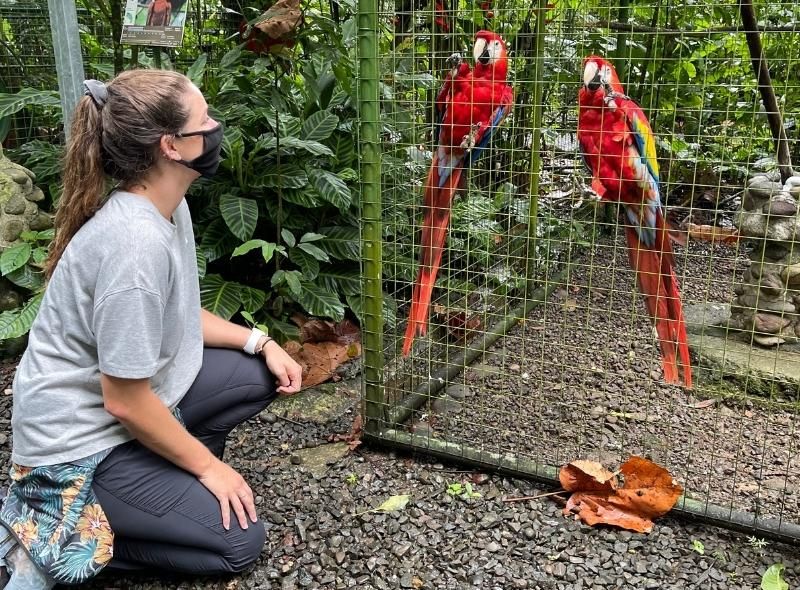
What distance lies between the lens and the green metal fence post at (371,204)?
1915 millimetres

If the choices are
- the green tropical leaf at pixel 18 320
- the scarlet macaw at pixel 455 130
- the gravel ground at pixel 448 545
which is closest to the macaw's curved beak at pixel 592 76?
the scarlet macaw at pixel 455 130

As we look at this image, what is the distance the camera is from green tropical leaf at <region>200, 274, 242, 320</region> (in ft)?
8.35

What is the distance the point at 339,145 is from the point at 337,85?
25cm

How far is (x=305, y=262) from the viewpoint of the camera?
276 cm

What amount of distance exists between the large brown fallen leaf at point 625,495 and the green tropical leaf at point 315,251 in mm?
1236

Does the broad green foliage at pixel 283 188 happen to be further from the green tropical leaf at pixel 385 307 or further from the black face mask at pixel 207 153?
the black face mask at pixel 207 153

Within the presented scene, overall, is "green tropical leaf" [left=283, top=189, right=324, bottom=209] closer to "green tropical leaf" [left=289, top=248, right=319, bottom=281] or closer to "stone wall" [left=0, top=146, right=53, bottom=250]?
"green tropical leaf" [left=289, top=248, right=319, bottom=281]

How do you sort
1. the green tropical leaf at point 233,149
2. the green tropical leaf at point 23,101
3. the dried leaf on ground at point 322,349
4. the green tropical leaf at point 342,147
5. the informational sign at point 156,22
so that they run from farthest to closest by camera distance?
the green tropical leaf at point 342,147
the green tropical leaf at point 23,101
the dried leaf on ground at point 322,349
the green tropical leaf at point 233,149
the informational sign at point 156,22

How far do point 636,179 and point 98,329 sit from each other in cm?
135

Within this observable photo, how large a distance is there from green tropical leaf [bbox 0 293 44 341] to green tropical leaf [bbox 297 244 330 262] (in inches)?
37.4

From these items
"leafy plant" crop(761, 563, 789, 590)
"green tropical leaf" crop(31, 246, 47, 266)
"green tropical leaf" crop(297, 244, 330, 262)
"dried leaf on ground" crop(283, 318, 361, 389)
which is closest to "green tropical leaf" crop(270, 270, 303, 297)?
"green tropical leaf" crop(297, 244, 330, 262)

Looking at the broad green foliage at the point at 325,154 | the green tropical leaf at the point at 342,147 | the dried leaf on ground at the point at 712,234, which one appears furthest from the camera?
the green tropical leaf at the point at 342,147

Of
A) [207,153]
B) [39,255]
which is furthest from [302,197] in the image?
[207,153]

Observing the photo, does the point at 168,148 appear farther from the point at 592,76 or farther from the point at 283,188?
the point at 283,188
